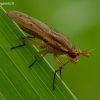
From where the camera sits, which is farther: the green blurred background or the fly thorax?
the green blurred background

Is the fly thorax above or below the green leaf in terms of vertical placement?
below

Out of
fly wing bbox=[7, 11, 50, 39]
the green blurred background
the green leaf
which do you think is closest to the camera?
the green leaf

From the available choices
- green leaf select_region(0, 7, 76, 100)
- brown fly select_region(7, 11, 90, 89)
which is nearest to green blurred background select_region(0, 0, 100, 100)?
brown fly select_region(7, 11, 90, 89)

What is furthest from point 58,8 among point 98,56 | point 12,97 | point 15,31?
point 12,97

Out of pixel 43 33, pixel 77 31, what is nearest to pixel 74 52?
pixel 43 33

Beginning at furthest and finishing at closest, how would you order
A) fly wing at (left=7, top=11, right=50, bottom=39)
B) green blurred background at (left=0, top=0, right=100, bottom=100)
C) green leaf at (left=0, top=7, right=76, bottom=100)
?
1. green blurred background at (left=0, top=0, right=100, bottom=100)
2. fly wing at (left=7, top=11, right=50, bottom=39)
3. green leaf at (left=0, top=7, right=76, bottom=100)

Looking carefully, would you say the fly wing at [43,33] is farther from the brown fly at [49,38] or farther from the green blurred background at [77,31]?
the green blurred background at [77,31]

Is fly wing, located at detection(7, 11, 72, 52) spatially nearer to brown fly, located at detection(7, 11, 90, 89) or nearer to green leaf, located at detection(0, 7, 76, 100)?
brown fly, located at detection(7, 11, 90, 89)

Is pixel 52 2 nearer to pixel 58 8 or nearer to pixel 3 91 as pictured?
pixel 58 8
